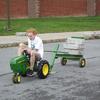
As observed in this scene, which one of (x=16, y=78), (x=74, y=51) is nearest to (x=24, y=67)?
(x=16, y=78)

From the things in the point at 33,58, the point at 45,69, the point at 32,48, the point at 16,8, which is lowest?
the point at 45,69

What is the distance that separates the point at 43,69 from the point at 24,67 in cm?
49

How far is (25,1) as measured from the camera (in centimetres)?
4369

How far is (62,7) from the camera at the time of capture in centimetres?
4681

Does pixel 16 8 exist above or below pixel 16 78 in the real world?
above

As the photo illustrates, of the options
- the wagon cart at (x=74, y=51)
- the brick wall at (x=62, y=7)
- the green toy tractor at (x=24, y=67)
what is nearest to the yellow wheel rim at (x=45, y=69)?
the green toy tractor at (x=24, y=67)

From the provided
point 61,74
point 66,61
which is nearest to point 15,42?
point 66,61

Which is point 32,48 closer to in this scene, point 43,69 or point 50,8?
point 43,69

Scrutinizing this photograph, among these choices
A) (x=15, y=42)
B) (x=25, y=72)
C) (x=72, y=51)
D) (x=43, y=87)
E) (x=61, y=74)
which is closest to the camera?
(x=43, y=87)

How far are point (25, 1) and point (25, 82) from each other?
109 feet

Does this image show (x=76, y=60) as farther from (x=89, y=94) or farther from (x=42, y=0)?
(x=42, y=0)

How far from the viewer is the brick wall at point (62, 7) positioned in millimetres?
45500

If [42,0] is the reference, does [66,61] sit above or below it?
below

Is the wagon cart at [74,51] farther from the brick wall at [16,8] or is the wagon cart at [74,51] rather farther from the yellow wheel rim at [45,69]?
the brick wall at [16,8]
